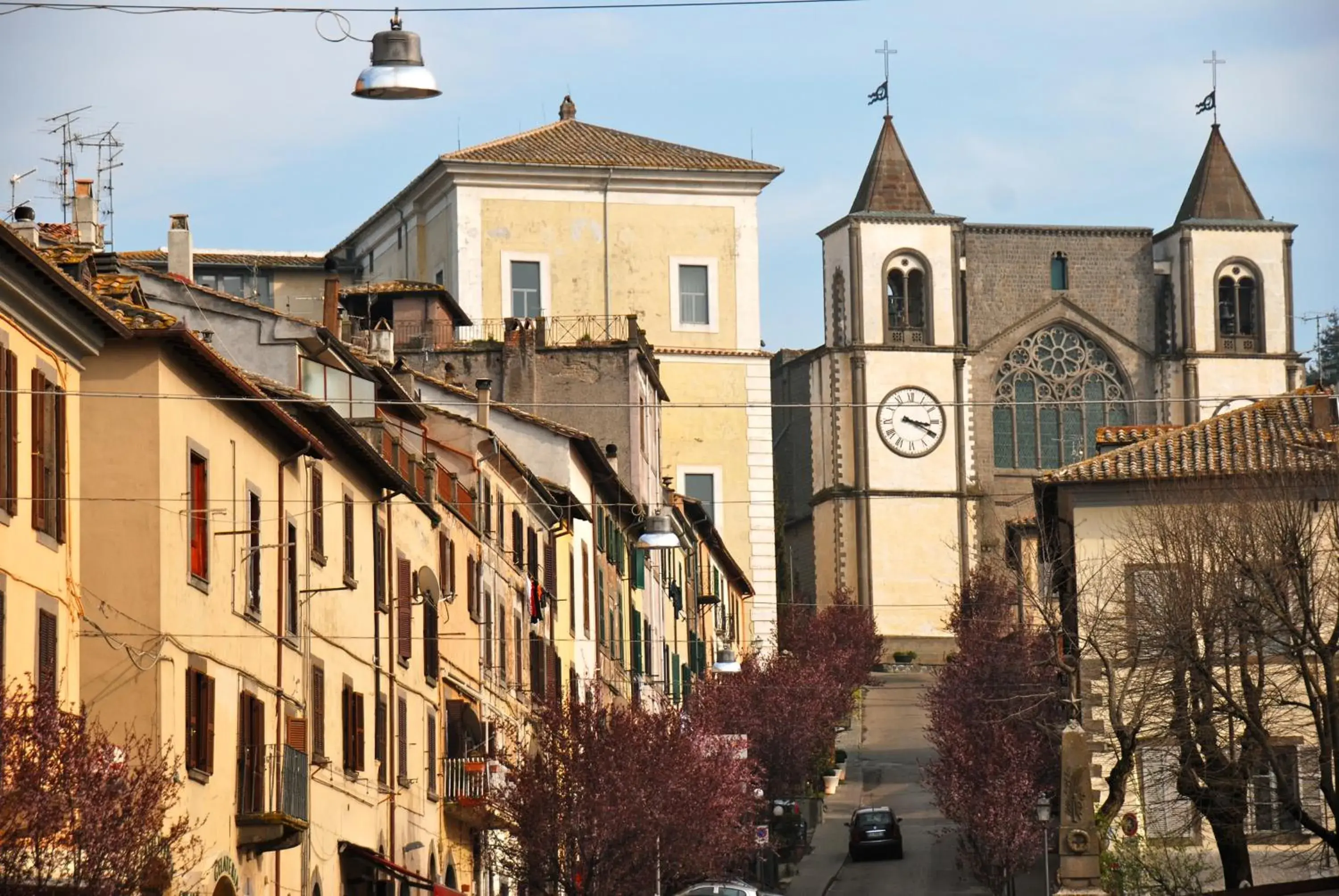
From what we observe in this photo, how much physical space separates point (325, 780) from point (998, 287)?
286ft

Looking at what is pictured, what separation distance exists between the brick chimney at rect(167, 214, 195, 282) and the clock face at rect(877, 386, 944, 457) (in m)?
69.9

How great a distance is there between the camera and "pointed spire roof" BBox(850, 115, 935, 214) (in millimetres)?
117812

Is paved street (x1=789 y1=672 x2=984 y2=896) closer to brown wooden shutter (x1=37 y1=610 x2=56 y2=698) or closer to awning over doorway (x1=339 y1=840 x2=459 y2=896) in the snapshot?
awning over doorway (x1=339 y1=840 x2=459 y2=896)

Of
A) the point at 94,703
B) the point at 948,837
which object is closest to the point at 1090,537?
the point at 948,837

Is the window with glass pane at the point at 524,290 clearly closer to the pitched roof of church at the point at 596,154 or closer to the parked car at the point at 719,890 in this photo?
the pitched roof of church at the point at 596,154

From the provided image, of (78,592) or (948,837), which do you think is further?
(948,837)

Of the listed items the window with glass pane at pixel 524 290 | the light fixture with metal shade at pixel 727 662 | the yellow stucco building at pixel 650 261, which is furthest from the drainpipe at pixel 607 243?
the light fixture with metal shade at pixel 727 662

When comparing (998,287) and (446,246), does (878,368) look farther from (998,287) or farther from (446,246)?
(446,246)

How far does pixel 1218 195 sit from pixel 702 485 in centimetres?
5313

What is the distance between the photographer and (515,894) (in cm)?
4538

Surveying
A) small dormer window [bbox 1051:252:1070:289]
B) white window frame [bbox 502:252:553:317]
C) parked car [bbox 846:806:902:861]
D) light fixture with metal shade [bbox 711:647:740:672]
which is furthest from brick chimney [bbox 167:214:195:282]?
small dormer window [bbox 1051:252:1070:289]

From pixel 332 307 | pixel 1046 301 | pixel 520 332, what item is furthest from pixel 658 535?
pixel 1046 301

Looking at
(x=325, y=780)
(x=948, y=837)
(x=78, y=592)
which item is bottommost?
(x=948, y=837)

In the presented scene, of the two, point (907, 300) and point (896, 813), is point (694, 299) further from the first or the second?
point (907, 300)
